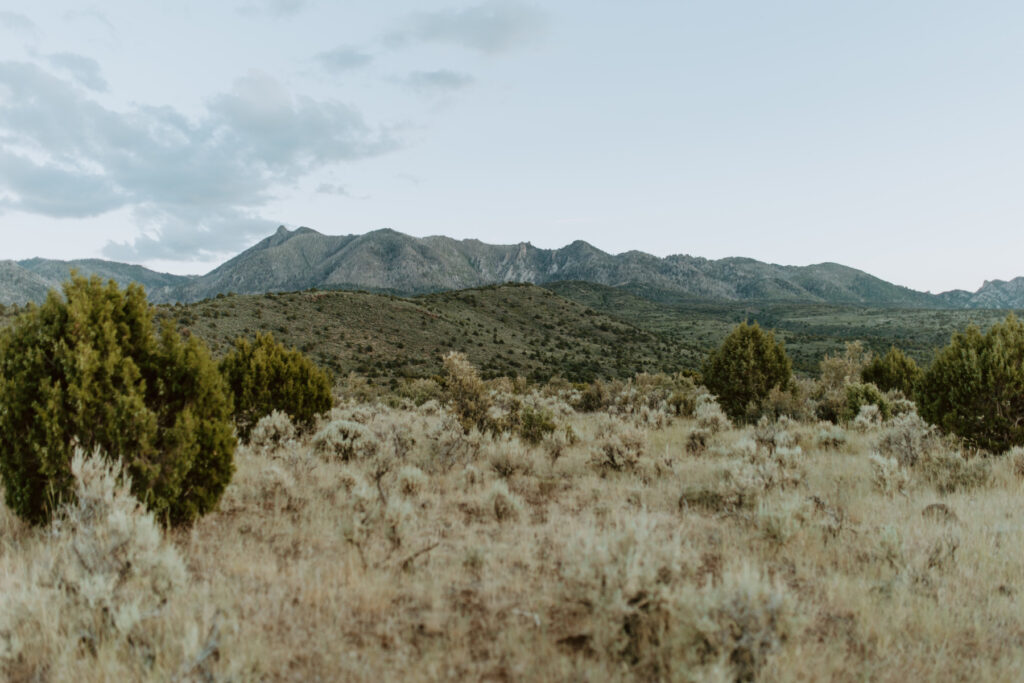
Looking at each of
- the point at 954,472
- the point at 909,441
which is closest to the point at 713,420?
the point at 909,441

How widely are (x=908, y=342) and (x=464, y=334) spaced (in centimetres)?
6325

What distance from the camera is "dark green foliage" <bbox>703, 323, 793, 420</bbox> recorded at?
1558cm

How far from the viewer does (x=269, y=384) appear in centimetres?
1174

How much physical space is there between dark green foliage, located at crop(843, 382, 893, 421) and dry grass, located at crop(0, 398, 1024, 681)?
30.0ft

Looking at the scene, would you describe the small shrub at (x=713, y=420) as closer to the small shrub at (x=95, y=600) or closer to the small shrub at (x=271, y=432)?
the small shrub at (x=271, y=432)

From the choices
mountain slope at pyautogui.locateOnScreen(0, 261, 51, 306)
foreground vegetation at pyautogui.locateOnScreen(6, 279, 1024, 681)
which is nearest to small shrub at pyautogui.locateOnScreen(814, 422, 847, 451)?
foreground vegetation at pyautogui.locateOnScreen(6, 279, 1024, 681)

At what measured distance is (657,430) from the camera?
1432 centimetres

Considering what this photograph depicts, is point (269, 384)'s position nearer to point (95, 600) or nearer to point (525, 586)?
point (95, 600)

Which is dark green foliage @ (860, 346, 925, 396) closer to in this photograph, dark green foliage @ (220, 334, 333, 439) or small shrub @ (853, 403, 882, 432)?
small shrub @ (853, 403, 882, 432)

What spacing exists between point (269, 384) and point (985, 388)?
1385 cm

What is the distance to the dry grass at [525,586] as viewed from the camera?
3.20 m

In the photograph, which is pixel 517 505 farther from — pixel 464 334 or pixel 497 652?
pixel 464 334

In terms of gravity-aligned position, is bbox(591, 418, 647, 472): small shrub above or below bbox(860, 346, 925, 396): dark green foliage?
below

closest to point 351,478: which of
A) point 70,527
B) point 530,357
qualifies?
point 70,527
